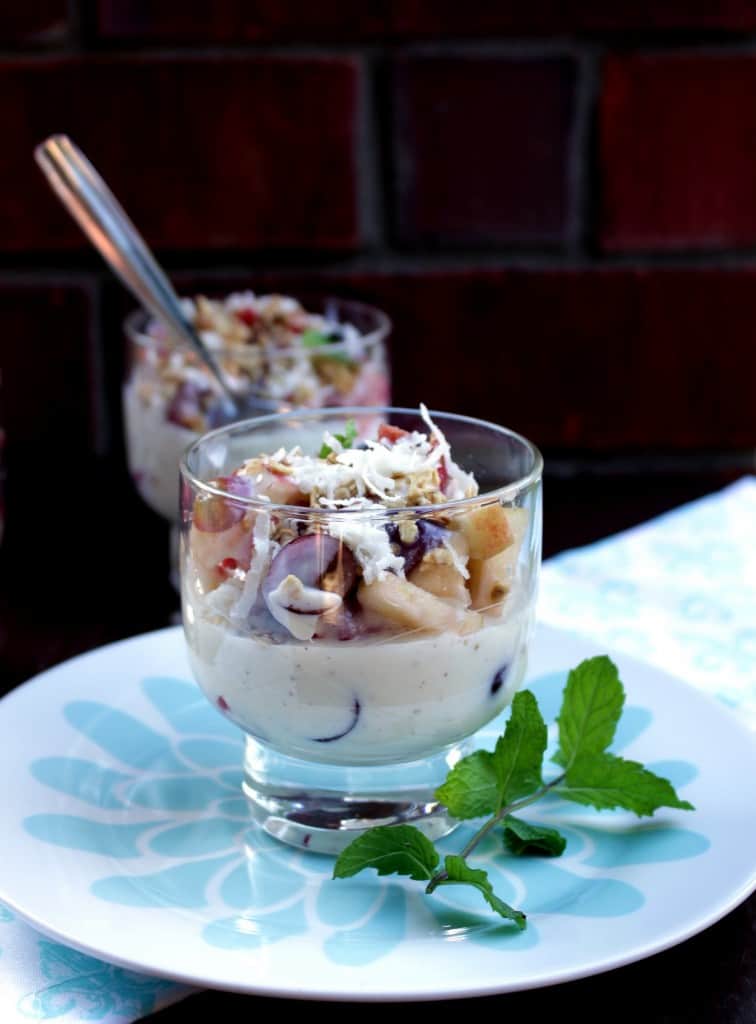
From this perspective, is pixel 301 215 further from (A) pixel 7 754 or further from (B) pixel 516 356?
(A) pixel 7 754

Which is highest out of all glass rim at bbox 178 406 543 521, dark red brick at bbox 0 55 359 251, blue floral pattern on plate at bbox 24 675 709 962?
dark red brick at bbox 0 55 359 251

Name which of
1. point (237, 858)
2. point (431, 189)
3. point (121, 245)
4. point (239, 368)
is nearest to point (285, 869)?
point (237, 858)

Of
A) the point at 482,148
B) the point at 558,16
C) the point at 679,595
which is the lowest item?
the point at 679,595

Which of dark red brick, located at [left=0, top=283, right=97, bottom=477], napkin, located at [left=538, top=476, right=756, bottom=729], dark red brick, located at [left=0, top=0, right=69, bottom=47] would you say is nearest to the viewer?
napkin, located at [left=538, top=476, right=756, bottom=729]

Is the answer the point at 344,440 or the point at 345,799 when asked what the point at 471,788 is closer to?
the point at 345,799

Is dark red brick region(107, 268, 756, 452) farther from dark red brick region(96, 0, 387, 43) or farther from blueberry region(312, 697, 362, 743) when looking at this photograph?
blueberry region(312, 697, 362, 743)

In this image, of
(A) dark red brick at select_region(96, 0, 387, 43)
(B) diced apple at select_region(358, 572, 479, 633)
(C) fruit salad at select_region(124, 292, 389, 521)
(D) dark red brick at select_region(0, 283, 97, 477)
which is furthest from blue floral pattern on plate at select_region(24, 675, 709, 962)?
(A) dark red brick at select_region(96, 0, 387, 43)

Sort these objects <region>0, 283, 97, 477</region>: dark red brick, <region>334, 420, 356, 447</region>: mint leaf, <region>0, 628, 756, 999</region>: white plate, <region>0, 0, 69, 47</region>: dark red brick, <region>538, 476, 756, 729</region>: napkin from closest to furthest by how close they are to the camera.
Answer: <region>0, 628, 756, 999</region>: white plate → <region>334, 420, 356, 447</region>: mint leaf → <region>538, 476, 756, 729</region>: napkin → <region>0, 0, 69, 47</region>: dark red brick → <region>0, 283, 97, 477</region>: dark red brick
